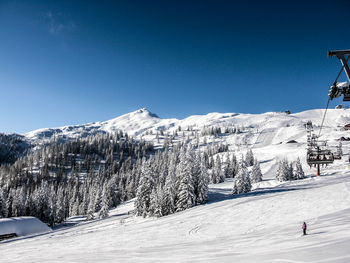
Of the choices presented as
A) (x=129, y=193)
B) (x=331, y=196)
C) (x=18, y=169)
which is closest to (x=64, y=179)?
(x=18, y=169)

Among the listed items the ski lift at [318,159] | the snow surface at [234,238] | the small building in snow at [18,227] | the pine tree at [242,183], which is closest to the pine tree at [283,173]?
the pine tree at [242,183]

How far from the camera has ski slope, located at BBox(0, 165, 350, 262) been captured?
11.8 meters

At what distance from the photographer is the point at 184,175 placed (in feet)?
134

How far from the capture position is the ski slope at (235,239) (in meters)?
11.8

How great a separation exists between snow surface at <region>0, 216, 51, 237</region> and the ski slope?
23491mm

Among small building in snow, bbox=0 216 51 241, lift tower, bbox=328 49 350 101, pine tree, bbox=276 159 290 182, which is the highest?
lift tower, bbox=328 49 350 101

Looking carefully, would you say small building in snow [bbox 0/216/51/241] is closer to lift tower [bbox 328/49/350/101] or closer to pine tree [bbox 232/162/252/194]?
pine tree [bbox 232/162/252/194]

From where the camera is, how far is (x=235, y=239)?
59.0ft

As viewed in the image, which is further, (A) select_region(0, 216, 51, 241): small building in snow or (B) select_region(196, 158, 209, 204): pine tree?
(A) select_region(0, 216, 51, 241): small building in snow

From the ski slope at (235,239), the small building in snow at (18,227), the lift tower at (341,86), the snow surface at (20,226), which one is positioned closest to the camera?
the lift tower at (341,86)

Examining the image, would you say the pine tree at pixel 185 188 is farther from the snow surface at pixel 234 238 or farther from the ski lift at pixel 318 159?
the ski lift at pixel 318 159

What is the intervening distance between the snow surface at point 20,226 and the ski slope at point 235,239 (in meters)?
23.5

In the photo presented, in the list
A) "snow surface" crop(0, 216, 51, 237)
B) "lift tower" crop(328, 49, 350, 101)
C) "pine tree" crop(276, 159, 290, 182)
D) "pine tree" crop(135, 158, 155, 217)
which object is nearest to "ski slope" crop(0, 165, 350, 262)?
"lift tower" crop(328, 49, 350, 101)

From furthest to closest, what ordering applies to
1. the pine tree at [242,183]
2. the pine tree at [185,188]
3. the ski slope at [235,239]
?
the pine tree at [242,183] < the pine tree at [185,188] < the ski slope at [235,239]
